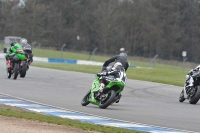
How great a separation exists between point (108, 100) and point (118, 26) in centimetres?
6679

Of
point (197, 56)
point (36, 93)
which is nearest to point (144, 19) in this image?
point (197, 56)

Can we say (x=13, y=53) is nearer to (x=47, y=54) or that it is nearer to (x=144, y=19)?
(x=47, y=54)

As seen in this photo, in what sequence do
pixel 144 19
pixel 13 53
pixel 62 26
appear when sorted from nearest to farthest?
pixel 13 53 → pixel 144 19 → pixel 62 26

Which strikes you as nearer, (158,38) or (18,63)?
(18,63)

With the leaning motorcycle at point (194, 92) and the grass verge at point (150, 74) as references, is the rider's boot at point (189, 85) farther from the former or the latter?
the grass verge at point (150, 74)

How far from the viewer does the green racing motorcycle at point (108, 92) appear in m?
14.1

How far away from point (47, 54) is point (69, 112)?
45.4m

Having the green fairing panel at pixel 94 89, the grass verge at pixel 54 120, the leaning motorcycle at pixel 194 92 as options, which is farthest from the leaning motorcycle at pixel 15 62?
the grass verge at pixel 54 120

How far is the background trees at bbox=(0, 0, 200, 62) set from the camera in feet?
259

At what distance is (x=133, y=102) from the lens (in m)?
17.0

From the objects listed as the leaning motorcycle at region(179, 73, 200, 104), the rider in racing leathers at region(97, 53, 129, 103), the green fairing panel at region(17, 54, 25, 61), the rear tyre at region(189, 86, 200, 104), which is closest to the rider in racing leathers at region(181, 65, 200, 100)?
the leaning motorcycle at region(179, 73, 200, 104)

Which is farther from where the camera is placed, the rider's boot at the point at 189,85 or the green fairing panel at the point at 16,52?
the green fairing panel at the point at 16,52

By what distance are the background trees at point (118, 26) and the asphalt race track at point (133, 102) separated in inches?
2205

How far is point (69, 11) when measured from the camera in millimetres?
92500
